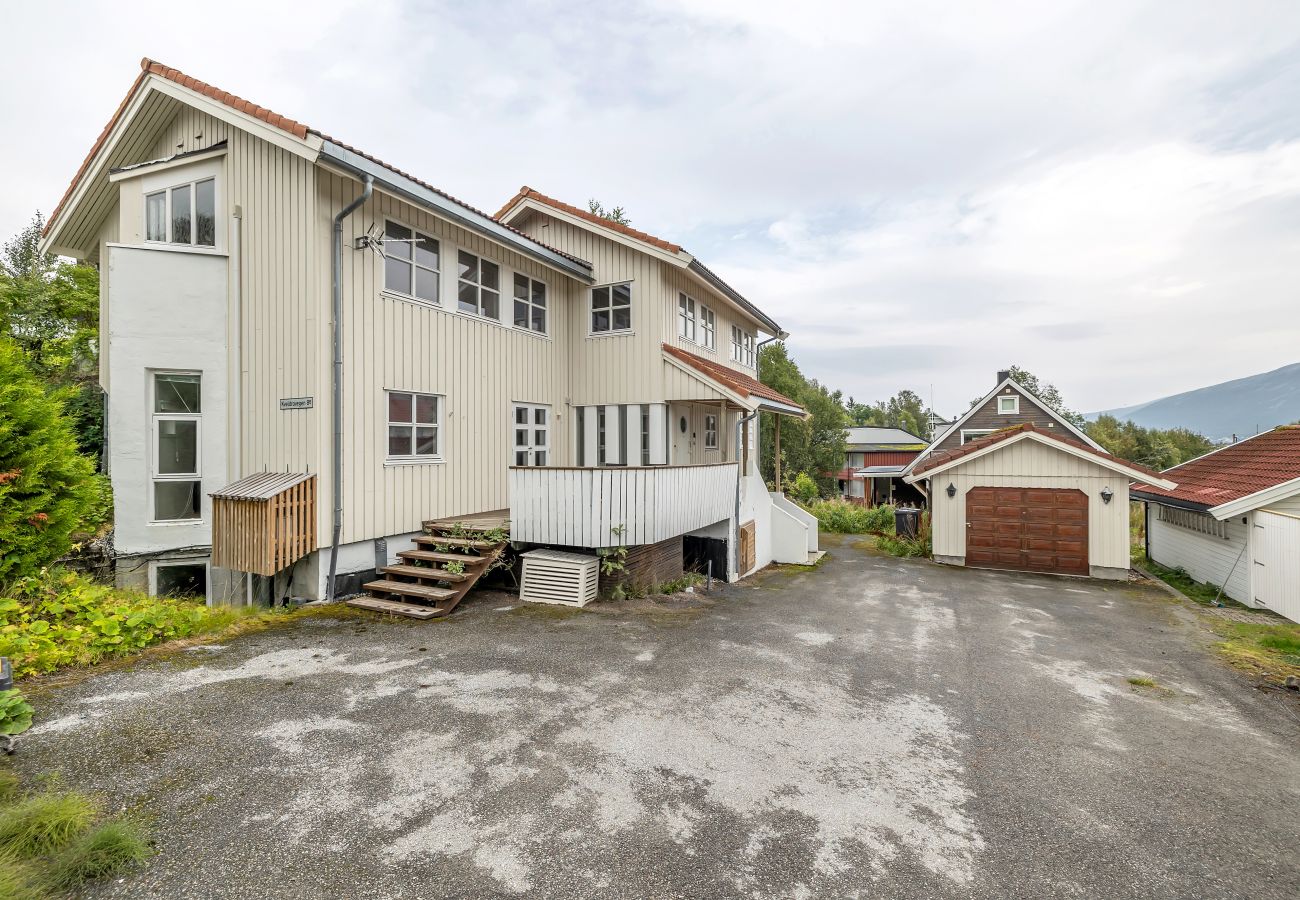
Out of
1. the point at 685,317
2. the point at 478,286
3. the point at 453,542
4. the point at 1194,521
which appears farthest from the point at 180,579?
the point at 1194,521

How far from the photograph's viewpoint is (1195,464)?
14.0 metres

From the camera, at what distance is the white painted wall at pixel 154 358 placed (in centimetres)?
796

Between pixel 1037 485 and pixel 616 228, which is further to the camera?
pixel 1037 485

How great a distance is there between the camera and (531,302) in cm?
1172

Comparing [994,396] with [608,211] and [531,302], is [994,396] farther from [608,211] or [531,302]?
[531,302]

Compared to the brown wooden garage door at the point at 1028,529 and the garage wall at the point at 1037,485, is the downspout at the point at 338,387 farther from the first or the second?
the brown wooden garage door at the point at 1028,529

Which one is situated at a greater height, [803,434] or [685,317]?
[685,317]

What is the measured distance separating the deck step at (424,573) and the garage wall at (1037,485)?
12396 mm

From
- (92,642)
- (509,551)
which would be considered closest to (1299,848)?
(509,551)

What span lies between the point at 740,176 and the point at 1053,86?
845cm

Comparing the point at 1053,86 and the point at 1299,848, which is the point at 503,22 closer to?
the point at 1053,86

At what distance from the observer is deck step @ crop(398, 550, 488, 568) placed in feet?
27.2

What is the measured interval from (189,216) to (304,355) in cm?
359

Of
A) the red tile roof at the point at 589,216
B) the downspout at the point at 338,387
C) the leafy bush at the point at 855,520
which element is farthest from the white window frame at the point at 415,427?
the leafy bush at the point at 855,520
